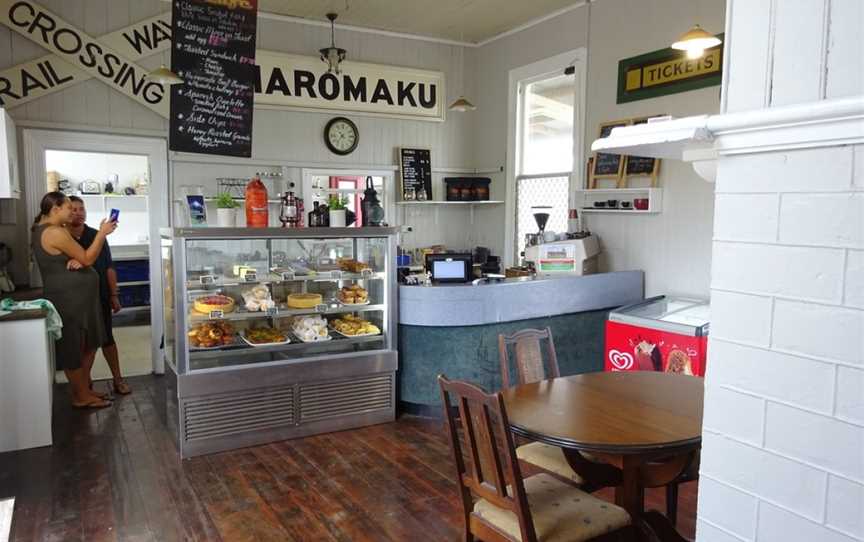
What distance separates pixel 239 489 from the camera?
11.5ft

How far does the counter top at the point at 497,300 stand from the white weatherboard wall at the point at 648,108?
0.61 meters

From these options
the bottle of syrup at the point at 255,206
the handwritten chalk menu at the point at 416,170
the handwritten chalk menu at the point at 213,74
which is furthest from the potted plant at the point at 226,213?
the handwritten chalk menu at the point at 416,170

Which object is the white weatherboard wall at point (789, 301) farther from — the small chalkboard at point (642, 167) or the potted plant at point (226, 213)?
the small chalkboard at point (642, 167)

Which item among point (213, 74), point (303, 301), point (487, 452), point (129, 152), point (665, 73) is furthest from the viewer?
point (129, 152)

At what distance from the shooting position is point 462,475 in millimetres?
2369

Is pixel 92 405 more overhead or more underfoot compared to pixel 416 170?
more underfoot

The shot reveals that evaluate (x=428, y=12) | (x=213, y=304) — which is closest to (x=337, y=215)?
(x=213, y=304)

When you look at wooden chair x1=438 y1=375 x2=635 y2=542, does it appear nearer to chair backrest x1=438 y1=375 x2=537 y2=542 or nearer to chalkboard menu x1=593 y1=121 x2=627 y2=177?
chair backrest x1=438 y1=375 x2=537 y2=542

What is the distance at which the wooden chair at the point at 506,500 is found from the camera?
208 centimetres

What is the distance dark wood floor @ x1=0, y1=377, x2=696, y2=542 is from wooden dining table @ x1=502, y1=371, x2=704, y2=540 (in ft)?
2.27

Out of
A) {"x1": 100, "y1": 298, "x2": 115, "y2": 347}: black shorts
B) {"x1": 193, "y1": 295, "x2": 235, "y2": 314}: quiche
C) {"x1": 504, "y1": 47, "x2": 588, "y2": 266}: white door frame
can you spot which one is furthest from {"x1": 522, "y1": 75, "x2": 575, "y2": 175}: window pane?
{"x1": 100, "y1": 298, "x2": 115, "y2": 347}: black shorts

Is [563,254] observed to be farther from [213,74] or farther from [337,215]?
[213,74]

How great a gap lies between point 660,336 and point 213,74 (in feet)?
14.3

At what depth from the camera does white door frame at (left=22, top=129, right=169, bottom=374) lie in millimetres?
5297
